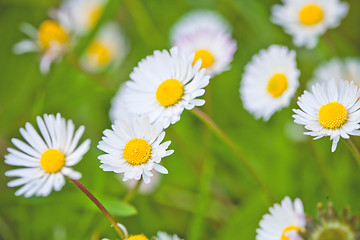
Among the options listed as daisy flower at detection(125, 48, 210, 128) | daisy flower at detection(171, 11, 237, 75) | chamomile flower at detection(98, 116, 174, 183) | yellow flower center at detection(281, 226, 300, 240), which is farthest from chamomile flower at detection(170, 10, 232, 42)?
yellow flower center at detection(281, 226, 300, 240)

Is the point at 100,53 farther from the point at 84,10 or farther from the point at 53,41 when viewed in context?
the point at 53,41

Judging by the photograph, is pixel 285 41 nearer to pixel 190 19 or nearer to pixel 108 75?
pixel 190 19

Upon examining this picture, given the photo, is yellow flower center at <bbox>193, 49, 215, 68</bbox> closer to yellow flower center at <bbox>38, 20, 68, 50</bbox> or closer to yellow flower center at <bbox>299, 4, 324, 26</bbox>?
yellow flower center at <bbox>299, 4, 324, 26</bbox>

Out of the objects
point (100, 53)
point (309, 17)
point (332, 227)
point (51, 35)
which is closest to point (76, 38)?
point (51, 35)

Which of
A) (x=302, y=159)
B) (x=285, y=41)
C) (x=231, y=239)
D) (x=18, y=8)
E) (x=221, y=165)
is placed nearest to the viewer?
(x=231, y=239)

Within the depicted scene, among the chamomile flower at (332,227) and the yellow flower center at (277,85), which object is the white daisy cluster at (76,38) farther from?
the chamomile flower at (332,227)

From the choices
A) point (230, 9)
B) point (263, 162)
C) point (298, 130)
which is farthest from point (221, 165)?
point (230, 9)
